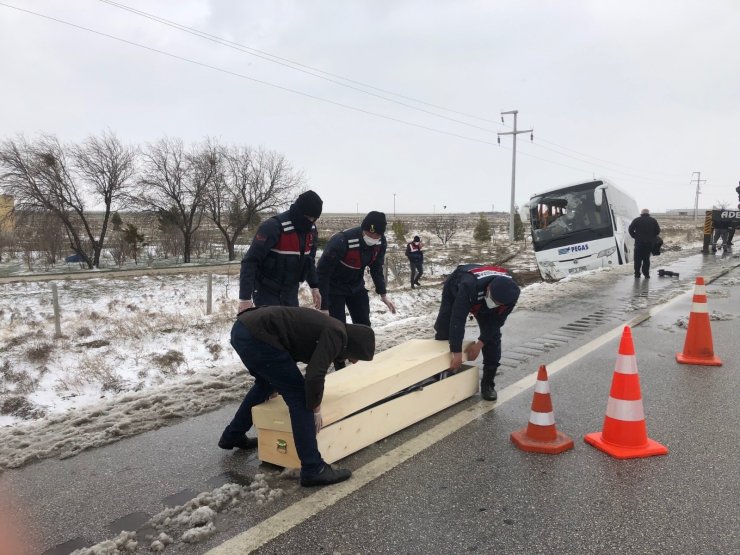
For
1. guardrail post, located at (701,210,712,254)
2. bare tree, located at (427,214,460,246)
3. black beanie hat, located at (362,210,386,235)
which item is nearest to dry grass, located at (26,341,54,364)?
black beanie hat, located at (362,210,386,235)

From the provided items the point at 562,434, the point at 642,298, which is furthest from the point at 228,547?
the point at 642,298

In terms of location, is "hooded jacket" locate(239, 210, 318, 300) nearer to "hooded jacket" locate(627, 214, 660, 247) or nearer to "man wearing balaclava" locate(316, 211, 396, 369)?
"man wearing balaclava" locate(316, 211, 396, 369)

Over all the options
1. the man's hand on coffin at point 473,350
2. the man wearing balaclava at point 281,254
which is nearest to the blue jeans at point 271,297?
the man wearing balaclava at point 281,254

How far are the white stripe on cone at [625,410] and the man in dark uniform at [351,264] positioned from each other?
2.54 m

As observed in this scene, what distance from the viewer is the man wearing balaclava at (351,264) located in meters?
5.16

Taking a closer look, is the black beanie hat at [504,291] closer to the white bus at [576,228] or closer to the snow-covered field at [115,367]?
the snow-covered field at [115,367]

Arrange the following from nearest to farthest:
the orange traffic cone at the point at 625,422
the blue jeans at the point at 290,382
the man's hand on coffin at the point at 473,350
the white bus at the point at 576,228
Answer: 1. the blue jeans at the point at 290,382
2. the orange traffic cone at the point at 625,422
3. the man's hand on coffin at the point at 473,350
4. the white bus at the point at 576,228

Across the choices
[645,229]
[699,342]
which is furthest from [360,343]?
[645,229]

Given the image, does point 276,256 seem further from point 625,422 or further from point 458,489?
point 625,422

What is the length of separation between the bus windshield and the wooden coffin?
1170cm

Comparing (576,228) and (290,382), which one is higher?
(576,228)

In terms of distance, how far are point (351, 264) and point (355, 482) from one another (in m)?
2.52

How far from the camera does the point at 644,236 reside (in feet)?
43.3

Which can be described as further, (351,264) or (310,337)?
(351,264)
